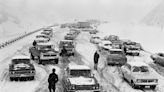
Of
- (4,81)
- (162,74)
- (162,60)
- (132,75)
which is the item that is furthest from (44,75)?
(162,60)

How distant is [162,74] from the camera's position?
1091 inches

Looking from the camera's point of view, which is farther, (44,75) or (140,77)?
(44,75)

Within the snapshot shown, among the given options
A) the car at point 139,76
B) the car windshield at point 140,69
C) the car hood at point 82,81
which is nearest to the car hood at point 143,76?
the car at point 139,76

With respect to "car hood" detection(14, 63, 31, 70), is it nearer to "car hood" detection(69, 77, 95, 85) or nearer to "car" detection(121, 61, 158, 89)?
"car hood" detection(69, 77, 95, 85)

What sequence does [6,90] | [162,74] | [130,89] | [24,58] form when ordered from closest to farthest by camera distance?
[6,90] < [130,89] < [24,58] < [162,74]

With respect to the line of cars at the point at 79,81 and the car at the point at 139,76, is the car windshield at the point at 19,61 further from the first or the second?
the car at the point at 139,76

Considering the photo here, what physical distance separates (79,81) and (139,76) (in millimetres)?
5018

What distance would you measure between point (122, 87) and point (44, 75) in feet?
22.2

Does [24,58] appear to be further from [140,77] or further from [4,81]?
[140,77]

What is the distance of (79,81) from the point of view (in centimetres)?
1870

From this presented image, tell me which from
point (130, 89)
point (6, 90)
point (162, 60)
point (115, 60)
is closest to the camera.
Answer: point (6, 90)

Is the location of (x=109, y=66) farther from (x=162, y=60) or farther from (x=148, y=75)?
(x=148, y=75)

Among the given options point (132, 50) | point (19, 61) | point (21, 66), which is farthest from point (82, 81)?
point (132, 50)

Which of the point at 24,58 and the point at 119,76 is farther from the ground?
the point at 24,58
